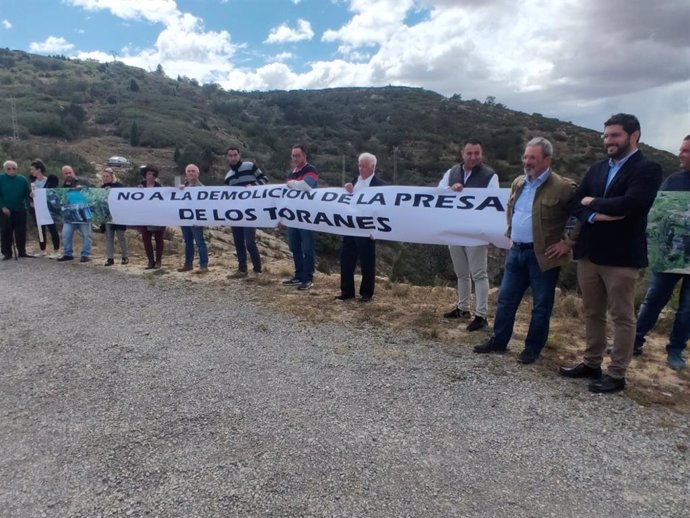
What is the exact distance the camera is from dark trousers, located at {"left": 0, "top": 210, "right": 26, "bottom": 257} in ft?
32.9

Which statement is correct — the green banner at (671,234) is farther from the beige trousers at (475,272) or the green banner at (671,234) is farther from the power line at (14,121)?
the power line at (14,121)

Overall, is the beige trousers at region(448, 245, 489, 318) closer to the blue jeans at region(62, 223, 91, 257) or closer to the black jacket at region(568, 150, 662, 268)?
the black jacket at region(568, 150, 662, 268)

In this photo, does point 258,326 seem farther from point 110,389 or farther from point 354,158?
point 354,158

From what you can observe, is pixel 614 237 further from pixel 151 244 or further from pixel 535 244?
pixel 151 244

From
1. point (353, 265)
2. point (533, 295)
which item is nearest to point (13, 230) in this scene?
point (353, 265)

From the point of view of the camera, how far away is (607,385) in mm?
4164

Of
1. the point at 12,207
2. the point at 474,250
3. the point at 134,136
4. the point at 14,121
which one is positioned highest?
the point at 14,121

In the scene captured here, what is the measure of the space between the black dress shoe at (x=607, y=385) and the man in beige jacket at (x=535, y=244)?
700 mm

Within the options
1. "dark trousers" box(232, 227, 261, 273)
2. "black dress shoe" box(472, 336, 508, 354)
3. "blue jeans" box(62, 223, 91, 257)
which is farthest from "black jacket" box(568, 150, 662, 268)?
"blue jeans" box(62, 223, 91, 257)

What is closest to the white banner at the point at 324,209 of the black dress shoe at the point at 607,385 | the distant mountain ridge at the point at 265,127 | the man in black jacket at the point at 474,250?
the man in black jacket at the point at 474,250

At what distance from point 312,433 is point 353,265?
374cm

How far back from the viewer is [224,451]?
336 centimetres

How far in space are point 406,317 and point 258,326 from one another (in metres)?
1.90

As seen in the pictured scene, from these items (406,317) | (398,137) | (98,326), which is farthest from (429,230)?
(398,137)
